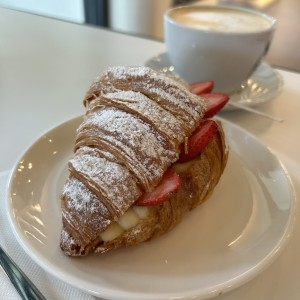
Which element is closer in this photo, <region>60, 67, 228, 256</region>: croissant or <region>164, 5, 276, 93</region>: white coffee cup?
<region>60, 67, 228, 256</region>: croissant

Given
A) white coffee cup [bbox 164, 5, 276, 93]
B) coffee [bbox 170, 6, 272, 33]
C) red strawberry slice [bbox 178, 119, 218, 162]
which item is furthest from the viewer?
coffee [bbox 170, 6, 272, 33]

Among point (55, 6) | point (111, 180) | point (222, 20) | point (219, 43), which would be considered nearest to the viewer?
point (111, 180)

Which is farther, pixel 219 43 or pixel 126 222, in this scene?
pixel 219 43

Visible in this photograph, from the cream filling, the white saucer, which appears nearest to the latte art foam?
the white saucer

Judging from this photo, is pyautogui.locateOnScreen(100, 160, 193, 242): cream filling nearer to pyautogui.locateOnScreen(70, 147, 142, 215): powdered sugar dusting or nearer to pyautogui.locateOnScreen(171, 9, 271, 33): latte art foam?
pyautogui.locateOnScreen(70, 147, 142, 215): powdered sugar dusting

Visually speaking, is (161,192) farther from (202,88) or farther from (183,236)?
(202,88)

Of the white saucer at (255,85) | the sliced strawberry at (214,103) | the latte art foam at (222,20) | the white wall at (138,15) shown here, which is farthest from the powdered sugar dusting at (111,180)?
the white wall at (138,15)

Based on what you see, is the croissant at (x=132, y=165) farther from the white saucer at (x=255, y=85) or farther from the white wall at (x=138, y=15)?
the white wall at (x=138, y=15)

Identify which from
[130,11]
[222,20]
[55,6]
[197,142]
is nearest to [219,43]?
[222,20]

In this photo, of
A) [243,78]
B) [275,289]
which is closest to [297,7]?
[243,78]
